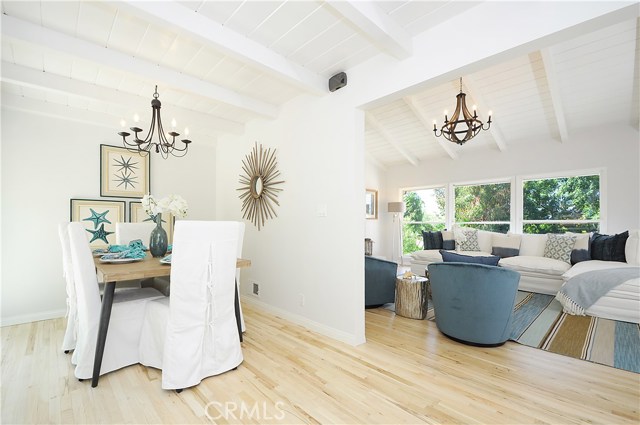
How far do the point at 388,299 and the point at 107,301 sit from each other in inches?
112

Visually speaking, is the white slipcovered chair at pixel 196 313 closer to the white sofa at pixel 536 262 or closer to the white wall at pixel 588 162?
the white sofa at pixel 536 262

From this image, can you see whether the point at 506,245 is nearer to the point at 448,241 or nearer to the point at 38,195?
the point at 448,241

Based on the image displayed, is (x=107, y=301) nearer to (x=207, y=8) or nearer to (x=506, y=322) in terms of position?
(x=207, y=8)

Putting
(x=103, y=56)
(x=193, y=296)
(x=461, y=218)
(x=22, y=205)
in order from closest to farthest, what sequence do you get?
(x=193, y=296)
(x=103, y=56)
(x=22, y=205)
(x=461, y=218)

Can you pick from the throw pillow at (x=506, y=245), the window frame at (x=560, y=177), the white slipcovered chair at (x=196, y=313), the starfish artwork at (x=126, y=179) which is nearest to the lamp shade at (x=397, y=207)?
the throw pillow at (x=506, y=245)

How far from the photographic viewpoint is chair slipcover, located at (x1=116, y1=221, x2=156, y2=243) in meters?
3.13

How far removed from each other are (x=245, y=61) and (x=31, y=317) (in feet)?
11.3

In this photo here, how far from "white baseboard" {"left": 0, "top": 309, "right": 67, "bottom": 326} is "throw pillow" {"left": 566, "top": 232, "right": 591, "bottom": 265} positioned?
6678 millimetres

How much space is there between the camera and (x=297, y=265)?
315 centimetres

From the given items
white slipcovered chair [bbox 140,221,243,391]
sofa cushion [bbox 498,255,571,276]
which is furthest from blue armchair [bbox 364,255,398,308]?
sofa cushion [bbox 498,255,571,276]

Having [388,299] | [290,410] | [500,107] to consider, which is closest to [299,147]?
[388,299]

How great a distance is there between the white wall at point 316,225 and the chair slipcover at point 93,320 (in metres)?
1.44

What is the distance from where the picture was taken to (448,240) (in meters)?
5.77

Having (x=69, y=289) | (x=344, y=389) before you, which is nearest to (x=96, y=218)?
(x=69, y=289)
